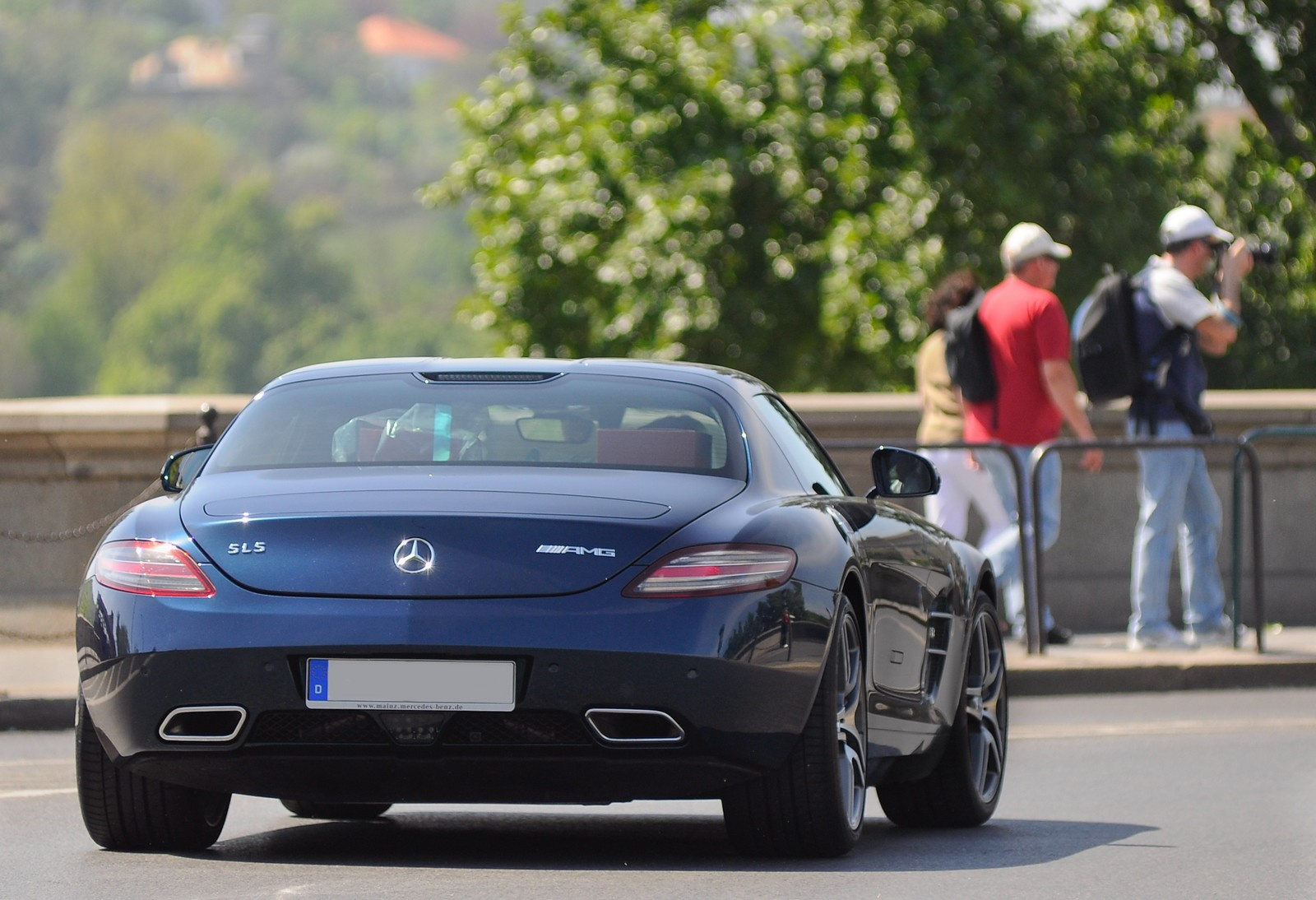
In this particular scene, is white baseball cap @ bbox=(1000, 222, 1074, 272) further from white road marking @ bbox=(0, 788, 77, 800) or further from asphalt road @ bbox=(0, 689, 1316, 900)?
white road marking @ bbox=(0, 788, 77, 800)

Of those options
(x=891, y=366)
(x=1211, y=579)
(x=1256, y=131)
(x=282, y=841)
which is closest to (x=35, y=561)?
(x=1211, y=579)

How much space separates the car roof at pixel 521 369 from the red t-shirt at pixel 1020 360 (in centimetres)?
605

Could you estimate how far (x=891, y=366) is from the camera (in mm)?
25984

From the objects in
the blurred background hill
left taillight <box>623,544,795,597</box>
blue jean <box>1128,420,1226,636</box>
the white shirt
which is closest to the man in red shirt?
blue jean <box>1128,420,1226,636</box>

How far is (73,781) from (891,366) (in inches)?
714

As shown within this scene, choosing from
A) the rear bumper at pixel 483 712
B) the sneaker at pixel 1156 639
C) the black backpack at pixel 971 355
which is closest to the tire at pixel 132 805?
the rear bumper at pixel 483 712

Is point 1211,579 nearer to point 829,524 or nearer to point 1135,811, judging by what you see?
point 1135,811

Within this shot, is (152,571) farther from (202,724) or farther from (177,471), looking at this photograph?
(177,471)

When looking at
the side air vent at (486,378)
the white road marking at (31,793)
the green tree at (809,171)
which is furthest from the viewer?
the green tree at (809,171)

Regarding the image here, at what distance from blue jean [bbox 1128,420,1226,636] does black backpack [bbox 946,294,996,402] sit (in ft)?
2.59

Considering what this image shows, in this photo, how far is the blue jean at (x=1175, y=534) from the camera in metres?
12.7

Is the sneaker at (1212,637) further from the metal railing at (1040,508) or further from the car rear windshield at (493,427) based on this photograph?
the car rear windshield at (493,427)

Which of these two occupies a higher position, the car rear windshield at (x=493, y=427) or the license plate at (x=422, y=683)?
the car rear windshield at (x=493, y=427)

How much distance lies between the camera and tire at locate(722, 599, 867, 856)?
5836 mm
